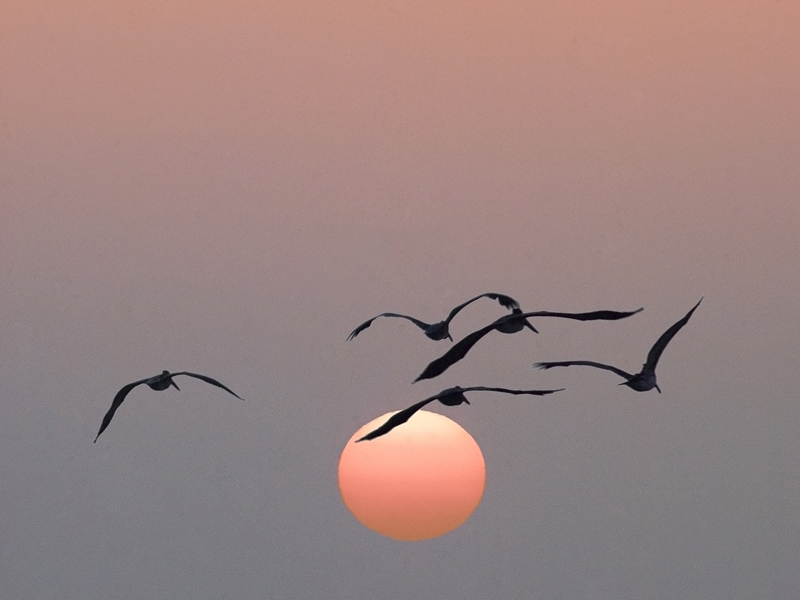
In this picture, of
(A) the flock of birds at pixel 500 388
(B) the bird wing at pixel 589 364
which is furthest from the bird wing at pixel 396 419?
(B) the bird wing at pixel 589 364

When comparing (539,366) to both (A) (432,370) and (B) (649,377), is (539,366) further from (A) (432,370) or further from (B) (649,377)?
(A) (432,370)

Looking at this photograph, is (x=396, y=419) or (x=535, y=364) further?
(x=535, y=364)

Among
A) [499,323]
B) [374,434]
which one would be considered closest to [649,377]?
[499,323]

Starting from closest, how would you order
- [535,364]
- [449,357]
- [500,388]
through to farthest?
1. [449,357]
2. [500,388]
3. [535,364]

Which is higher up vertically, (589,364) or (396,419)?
(589,364)

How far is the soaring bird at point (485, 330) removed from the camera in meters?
1.71

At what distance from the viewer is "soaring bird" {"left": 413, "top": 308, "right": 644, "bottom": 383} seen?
1.71 m

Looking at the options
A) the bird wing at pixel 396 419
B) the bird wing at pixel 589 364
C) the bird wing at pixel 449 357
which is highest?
the bird wing at pixel 589 364

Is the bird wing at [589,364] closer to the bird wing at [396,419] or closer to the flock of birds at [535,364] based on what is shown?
the flock of birds at [535,364]

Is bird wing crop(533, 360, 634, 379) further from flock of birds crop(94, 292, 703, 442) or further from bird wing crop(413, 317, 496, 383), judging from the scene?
bird wing crop(413, 317, 496, 383)

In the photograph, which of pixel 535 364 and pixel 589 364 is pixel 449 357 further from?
pixel 535 364

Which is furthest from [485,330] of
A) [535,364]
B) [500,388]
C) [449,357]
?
[535,364]

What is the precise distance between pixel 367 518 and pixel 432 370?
27.1 inches

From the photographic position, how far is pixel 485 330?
1753 mm
